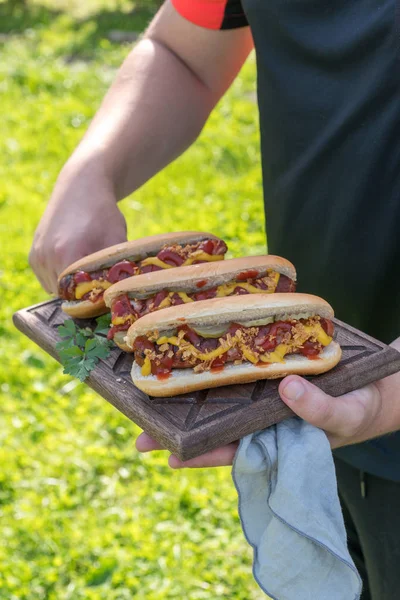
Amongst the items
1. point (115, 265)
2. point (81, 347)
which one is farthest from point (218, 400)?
point (115, 265)

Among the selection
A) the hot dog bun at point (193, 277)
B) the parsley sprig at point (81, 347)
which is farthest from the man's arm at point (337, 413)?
the hot dog bun at point (193, 277)

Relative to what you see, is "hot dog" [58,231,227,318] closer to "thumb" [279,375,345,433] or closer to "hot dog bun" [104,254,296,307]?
"hot dog bun" [104,254,296,307]

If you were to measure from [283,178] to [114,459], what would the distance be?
277 centimetres

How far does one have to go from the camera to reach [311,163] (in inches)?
107

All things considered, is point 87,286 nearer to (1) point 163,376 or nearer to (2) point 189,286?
(2) point 189,286

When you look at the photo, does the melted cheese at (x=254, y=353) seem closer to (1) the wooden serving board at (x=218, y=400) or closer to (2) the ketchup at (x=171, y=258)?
(1) the wooden serving board at (x=218, y=400)

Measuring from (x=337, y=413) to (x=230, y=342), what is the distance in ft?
1.41

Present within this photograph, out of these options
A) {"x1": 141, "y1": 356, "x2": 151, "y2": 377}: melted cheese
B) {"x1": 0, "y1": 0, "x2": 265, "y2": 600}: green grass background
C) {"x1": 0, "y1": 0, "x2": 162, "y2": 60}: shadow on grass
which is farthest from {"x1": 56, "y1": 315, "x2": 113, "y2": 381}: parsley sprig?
{"x1": 0, "y1": 0, "x2": 162, "y2": 60}: shadow on grass

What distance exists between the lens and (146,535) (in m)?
4.41

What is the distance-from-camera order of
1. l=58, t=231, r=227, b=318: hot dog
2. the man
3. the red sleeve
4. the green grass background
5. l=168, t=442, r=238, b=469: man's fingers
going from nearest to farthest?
1. l=168, t=442, r=238, b=469: man's fingers
2. the man
3. l=58, t=231, r=227, b=318: hot dog
4. the red sleeve
5. the green grass background

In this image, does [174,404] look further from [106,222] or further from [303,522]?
[106,222]

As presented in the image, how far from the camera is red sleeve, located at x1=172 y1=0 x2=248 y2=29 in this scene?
10.1 ft

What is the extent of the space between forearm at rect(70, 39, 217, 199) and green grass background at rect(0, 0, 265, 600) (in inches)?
88.3

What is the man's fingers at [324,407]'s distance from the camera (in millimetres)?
2068
